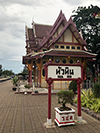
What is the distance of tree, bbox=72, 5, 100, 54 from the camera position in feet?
80.6

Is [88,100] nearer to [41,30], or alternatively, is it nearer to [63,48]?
[63,48]

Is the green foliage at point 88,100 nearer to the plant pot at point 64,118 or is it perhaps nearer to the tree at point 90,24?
the plant pot at point 64,118

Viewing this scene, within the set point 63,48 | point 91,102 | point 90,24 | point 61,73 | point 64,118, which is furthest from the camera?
point 90,24


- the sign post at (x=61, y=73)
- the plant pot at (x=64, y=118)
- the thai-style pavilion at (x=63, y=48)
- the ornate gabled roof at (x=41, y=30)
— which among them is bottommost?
the plant pot at (x=64, y=118)

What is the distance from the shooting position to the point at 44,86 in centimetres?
1927

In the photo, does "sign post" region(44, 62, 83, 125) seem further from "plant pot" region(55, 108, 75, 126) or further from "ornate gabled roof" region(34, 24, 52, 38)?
"ornate gabled roof" region(34, 24, 52, 38)

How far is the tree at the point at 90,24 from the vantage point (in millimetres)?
24578

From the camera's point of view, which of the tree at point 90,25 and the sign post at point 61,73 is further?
the tree at point 90,25

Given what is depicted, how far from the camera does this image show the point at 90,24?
1013 inches

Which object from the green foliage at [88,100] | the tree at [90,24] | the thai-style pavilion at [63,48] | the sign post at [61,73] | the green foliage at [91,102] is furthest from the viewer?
the tree at [90,24]

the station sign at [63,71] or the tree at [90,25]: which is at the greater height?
the tree at [90,25]

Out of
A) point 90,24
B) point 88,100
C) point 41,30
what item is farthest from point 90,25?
point 88,100

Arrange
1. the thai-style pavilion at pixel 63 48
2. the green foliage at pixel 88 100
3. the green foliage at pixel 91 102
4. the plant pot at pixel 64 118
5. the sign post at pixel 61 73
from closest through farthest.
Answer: the plant pot at pixel 64 118 < the sign post at pixel 61 73 < the green foliage at pixel 91 102 < the green foliage at pixel 88 100 < the thai-style pavilion at pixel 63 48

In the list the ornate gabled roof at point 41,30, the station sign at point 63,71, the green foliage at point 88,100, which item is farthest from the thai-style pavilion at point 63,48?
the station sign at point 63,71
